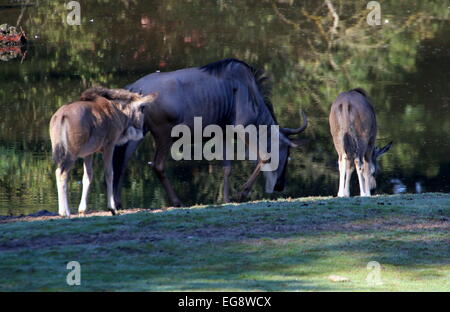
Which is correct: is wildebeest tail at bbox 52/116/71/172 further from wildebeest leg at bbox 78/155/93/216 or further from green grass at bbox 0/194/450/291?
green grass at bbox 0/194/450/291

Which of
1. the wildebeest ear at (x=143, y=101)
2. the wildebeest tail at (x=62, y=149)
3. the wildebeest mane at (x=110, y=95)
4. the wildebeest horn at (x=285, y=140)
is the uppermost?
the wildebeest mane at (x=110, y=95)

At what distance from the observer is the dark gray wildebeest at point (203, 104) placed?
15594mm

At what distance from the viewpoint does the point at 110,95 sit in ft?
46.3

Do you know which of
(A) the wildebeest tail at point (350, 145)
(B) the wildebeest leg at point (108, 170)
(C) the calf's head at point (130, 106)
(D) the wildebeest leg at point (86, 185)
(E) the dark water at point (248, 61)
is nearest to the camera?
(D) the wildebeest leg at point (86, 185)

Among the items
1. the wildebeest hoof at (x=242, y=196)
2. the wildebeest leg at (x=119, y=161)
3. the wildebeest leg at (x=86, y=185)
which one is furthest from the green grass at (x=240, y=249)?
the wildebeest hoof at (x=242, y=196)

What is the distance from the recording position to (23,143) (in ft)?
74.5

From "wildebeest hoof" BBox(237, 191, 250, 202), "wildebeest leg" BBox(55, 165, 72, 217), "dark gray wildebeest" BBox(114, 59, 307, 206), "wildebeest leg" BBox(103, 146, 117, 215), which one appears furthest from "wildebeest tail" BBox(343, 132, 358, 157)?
"wildebeest leg" BBox(55, 165, 72, 217)

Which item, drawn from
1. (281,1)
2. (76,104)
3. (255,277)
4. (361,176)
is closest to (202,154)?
(361,176)

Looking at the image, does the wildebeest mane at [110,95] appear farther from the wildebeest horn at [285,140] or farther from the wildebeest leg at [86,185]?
the wildebeest horn at [285,140]

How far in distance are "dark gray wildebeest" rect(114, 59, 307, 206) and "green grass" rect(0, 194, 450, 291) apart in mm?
2804

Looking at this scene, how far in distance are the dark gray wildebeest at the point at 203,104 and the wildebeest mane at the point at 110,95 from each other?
115 centimetres

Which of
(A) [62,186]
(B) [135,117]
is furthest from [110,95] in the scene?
(A) [62,186]
